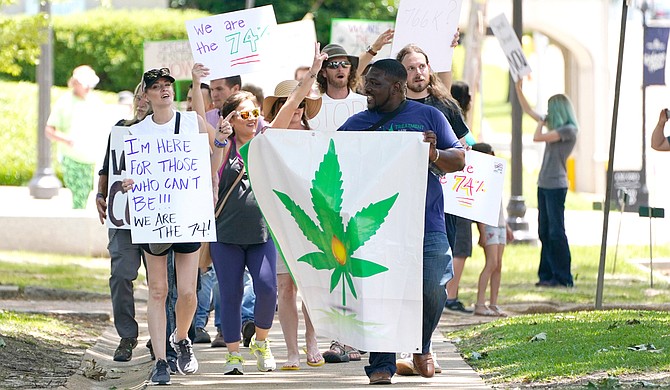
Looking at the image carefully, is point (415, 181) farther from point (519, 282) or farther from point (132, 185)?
point (519, 282)

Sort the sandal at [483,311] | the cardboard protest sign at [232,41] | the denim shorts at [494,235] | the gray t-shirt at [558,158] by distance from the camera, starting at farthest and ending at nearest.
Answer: the gray t-shirt at [558,158], the denim shorts at [494,235], the sandal at [483,311], the cardboard protest sign at [232,41]

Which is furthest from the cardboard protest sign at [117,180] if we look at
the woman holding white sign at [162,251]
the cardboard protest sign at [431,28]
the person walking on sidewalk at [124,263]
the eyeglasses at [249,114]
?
the cardboard protest sign at [431,28]

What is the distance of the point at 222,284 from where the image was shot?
375 inches

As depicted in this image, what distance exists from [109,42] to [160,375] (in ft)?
77.7

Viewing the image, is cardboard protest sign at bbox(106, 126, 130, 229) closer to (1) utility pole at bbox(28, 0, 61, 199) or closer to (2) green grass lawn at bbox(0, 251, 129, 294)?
(2) green grass lawn at bbox(0, 251, 129, 294)

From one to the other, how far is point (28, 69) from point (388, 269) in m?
24.4

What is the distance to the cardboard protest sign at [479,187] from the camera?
37.3 feet

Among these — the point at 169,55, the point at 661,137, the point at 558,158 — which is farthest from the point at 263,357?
the point at 169,55

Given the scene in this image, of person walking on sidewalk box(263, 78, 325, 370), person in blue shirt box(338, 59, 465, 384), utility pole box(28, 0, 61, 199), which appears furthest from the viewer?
utility pole box(28, 0, 61, 199)

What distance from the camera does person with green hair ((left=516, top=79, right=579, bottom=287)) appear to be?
49.9 feet

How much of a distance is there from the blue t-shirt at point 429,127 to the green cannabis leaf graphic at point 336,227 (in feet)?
1.05

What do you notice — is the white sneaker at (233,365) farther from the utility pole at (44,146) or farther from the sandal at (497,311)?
the utility pole at (44,146)

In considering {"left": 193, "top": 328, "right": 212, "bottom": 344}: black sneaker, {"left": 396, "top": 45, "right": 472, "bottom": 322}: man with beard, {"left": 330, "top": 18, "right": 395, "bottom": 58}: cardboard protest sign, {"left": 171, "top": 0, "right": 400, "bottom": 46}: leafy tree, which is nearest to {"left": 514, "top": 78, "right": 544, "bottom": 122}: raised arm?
{"left": 330, "top": 18, "right": 395, "bottom": 58}: cardboard protest sign

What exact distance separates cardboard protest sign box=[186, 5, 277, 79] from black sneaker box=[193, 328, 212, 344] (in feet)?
5.97
